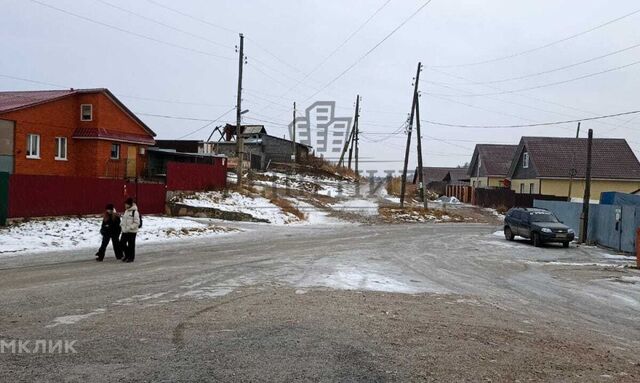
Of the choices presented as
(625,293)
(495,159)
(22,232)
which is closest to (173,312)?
(625,293)

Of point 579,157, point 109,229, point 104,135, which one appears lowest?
point 109,229

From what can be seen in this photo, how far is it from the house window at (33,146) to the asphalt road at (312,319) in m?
20.6

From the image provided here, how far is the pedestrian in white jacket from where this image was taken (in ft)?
44.8

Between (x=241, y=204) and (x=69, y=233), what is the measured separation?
14107 mm

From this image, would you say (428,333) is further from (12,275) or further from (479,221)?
(479,221)

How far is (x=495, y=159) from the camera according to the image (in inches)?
2377

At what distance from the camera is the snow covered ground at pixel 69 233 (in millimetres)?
16766

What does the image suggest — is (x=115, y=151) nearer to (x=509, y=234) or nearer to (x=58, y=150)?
(x=58, y=150)

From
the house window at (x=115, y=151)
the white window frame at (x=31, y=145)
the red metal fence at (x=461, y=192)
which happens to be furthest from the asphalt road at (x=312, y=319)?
the red metal fence at (x=461, y=192)

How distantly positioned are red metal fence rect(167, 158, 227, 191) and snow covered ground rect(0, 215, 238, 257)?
8.28 metres

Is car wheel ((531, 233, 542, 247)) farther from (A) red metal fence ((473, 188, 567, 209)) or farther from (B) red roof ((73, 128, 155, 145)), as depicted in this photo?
(B) red roof ((73, 128, 155, 145))

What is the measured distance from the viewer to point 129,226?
1366 centimetres

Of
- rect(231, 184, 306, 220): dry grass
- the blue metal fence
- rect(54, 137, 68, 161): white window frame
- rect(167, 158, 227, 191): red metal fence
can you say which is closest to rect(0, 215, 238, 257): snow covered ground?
rect(167, 158, 227, 191): red metal fence

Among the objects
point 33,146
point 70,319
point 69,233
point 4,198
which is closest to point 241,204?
point 33,146
